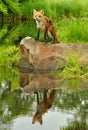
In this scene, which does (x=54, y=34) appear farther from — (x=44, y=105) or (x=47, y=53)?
(x=44, y=105)

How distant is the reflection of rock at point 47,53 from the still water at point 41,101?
16.3 inches

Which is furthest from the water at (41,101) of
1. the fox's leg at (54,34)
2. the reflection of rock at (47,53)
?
the fox's leg at (54,34)

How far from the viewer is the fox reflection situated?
906 centimetres

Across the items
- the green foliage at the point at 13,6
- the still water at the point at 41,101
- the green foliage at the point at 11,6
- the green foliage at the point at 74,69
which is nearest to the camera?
the still water at the point at 41,101

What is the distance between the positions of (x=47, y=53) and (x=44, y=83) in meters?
1.92

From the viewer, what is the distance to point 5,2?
28406mm

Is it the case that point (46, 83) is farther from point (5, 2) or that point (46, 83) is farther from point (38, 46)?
point (5, 2)

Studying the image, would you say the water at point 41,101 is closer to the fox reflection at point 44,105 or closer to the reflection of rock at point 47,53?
the fox reflection at point 44,105

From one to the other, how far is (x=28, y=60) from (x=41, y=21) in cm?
117

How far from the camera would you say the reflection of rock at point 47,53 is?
1392 cm

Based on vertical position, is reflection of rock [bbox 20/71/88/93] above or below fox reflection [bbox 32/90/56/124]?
below

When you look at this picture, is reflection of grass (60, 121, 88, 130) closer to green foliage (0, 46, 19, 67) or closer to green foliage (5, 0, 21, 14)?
green foliage (0, 46, 19, 67)

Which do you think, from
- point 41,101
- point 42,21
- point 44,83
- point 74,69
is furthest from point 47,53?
point 41,101

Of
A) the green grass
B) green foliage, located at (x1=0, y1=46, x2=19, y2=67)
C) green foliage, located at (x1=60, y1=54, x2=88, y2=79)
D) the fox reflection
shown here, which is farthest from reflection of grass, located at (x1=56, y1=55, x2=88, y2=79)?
the green grass
